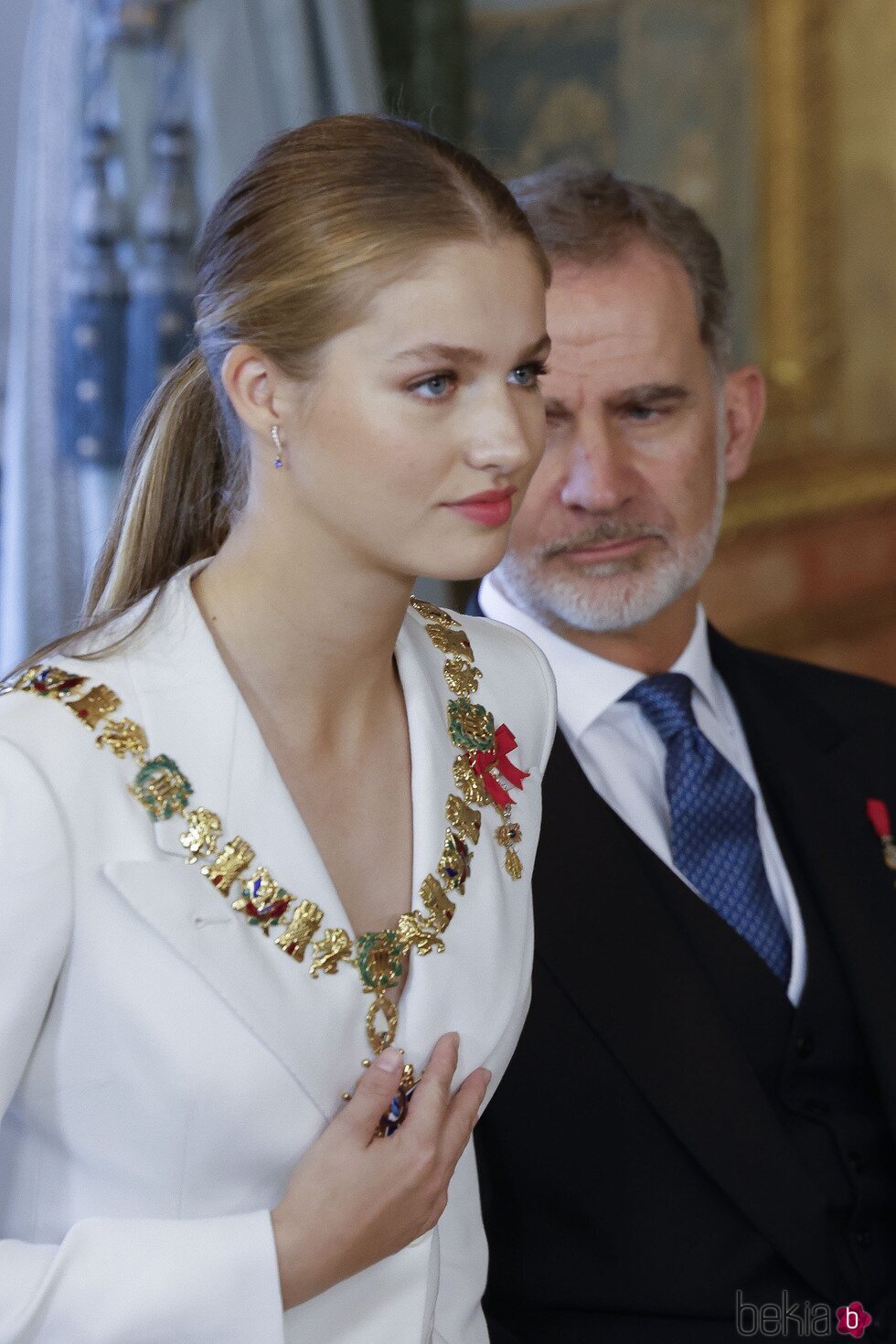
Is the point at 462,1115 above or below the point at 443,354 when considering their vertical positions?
below

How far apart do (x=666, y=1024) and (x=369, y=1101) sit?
1.83 ft

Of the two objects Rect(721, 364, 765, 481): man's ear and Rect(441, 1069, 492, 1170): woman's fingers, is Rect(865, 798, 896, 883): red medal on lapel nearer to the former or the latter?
Rect(721, 364, 765, 481): man's ear

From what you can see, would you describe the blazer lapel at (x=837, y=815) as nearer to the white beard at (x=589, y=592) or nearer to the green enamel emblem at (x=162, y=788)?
the white beard at (x=589, y=592)

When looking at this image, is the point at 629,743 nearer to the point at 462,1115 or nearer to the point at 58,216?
the point at 462,1115

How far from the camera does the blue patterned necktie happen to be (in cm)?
188

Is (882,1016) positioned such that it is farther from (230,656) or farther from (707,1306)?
(230,656)

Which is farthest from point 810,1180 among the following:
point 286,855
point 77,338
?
point 77,338

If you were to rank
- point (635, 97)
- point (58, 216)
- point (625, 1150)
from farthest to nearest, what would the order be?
1. point (635, 97)
2. point (58, 216)
3. point (625, 1150)

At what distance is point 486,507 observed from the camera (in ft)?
4.04

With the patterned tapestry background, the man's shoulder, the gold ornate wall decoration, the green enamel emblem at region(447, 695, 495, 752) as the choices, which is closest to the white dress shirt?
the man's shoulder

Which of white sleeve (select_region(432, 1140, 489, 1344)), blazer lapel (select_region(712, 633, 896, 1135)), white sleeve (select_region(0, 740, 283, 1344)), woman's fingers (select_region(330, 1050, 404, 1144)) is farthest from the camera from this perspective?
blazer lapel (select_region(712, 633, 896, 1135))

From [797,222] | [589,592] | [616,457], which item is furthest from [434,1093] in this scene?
[797,222]

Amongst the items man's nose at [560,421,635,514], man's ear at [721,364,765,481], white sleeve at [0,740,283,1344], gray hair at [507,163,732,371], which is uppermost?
gray hair at [507,163,732,371]

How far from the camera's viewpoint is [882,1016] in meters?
1.86
